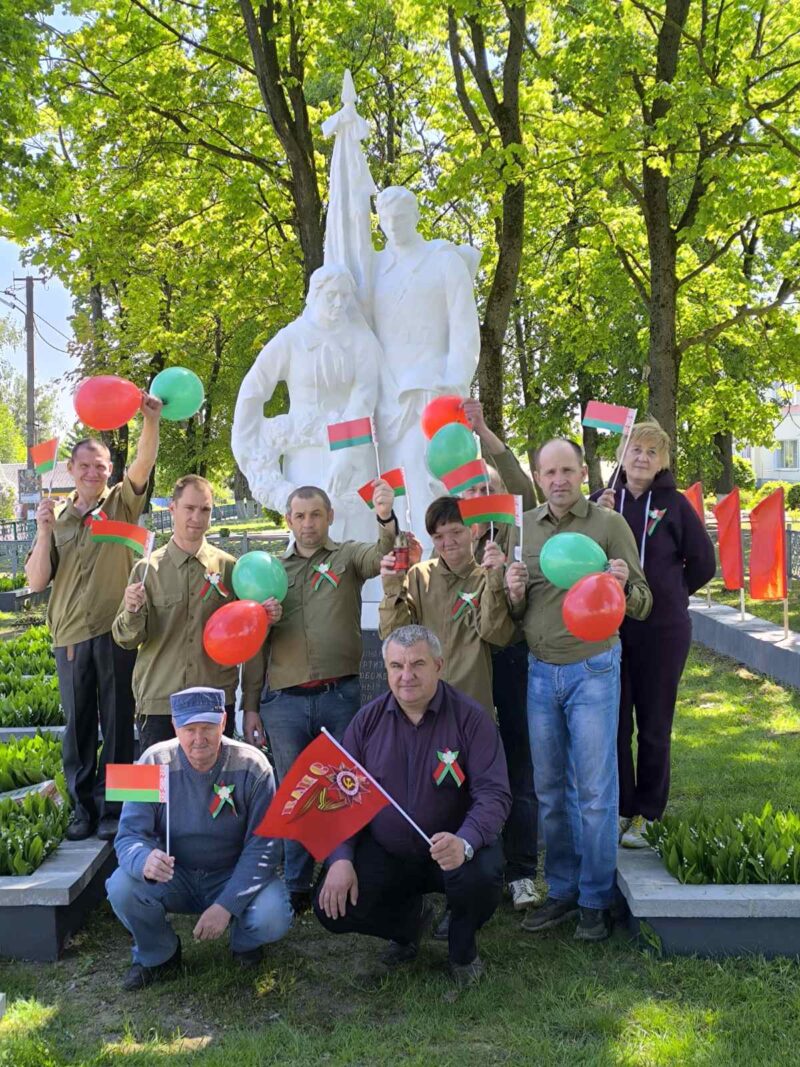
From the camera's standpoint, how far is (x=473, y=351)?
6.11 meters

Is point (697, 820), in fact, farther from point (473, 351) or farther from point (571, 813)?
point (473, 351)

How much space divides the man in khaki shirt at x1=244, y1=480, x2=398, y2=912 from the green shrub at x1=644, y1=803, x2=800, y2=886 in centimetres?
140

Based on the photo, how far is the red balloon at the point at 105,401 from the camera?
467 cm

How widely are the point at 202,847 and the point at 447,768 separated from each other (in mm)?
947

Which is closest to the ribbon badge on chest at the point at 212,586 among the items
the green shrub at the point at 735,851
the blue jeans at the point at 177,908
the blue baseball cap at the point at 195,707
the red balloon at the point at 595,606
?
the blue baseball cap at the point at 195,707

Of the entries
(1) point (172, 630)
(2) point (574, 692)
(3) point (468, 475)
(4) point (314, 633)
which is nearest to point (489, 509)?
(3) point (468, 475)

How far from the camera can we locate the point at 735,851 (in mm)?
3898

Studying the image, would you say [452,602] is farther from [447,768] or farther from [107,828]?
[107,828]

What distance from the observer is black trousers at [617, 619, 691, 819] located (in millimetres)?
4391

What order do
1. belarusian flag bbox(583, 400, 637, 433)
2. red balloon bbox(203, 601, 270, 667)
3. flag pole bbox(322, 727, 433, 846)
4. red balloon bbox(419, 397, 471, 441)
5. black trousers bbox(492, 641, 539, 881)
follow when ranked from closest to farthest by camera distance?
flag pole bbox(322, 727, 433, 846) < red balloon bbox(203, 601, 270, 667) < belarusian flag bbox(583, 400, 637, 433) < black trousers bbox(492, 641, 539, 881) < red balloon bbox(419, 397, 471, 441)

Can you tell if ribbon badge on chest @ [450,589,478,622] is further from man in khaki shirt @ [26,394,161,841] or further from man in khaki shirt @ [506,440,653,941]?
man in khaki shirt @ [26,394,161,841]

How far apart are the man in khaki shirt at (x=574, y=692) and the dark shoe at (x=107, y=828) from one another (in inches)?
73.2

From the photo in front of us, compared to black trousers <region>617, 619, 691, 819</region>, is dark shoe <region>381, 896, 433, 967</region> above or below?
below

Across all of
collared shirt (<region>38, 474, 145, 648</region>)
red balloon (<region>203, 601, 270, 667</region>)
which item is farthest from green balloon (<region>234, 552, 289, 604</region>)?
collared shirt (<region>38, 474, 145, 648</region>)
